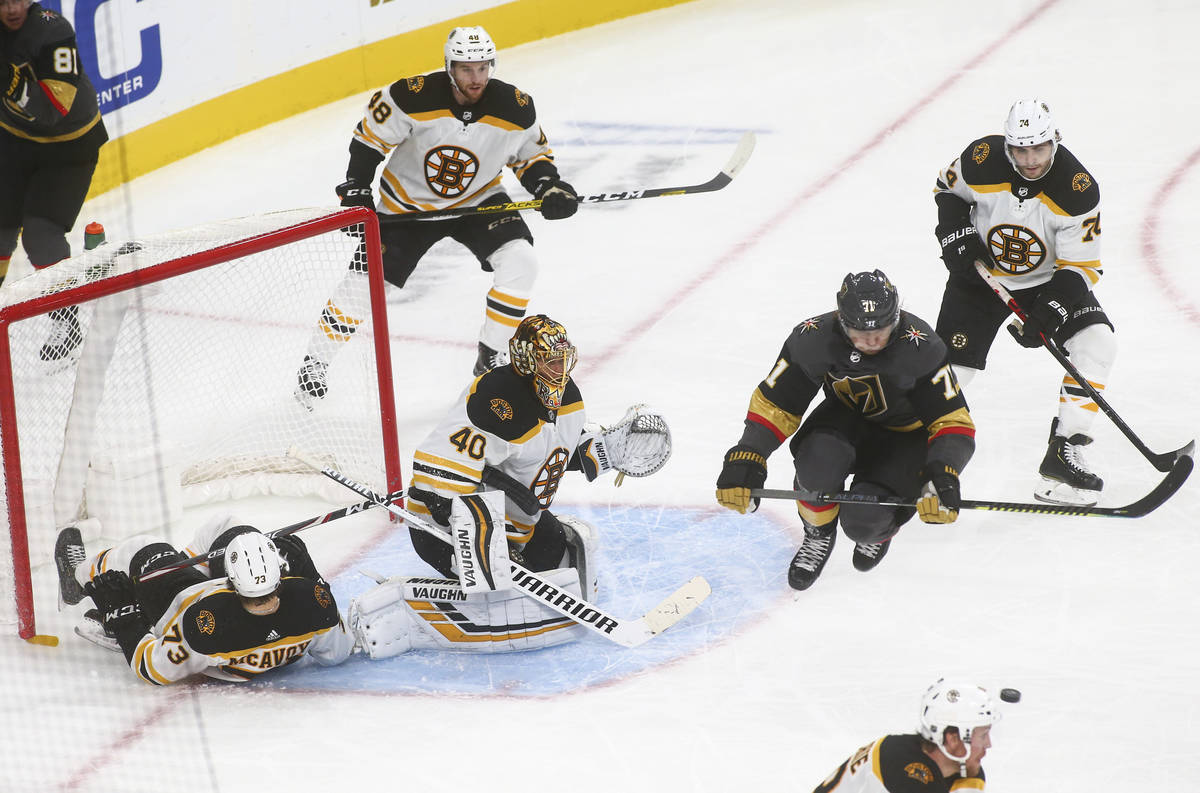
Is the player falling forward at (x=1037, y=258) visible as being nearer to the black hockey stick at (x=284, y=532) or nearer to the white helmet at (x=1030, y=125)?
the white helmet at (x=1030, y=125)

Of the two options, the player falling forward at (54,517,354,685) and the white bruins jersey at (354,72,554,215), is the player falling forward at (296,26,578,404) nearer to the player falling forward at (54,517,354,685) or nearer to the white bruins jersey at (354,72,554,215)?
the white bruins jersey at (354,72,554,215)

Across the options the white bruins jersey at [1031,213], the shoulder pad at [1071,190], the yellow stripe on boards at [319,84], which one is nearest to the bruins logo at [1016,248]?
the white bruins jersey at [1031,213]

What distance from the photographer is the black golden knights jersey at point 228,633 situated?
3.33m

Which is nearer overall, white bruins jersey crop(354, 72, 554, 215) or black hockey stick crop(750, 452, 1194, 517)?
black hockey stick crop(750, 452, 1194, 517)

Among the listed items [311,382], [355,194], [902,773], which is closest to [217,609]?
[311,382]

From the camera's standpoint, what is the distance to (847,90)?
8.11 metres

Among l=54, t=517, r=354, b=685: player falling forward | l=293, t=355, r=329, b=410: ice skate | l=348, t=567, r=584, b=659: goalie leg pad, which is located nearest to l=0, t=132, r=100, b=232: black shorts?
l=293, t=355, r=329, b=410: ice skate

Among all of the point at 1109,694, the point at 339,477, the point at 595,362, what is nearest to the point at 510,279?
the point at 595,362

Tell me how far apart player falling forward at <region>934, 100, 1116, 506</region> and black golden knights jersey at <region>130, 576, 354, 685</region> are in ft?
6.47

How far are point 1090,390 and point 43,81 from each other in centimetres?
320

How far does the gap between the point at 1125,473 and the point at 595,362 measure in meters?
1.74

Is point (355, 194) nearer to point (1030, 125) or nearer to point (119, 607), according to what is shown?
point (119, 607)

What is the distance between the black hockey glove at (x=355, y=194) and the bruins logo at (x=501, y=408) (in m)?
1.44

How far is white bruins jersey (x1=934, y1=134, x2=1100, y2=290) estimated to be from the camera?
4148mm
